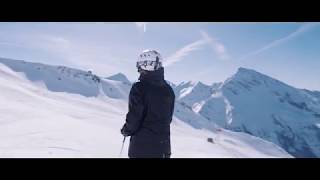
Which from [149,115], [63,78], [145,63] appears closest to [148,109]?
[149,115]

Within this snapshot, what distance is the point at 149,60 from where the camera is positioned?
4242mm

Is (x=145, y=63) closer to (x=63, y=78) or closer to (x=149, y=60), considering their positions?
(x=149, y=60)

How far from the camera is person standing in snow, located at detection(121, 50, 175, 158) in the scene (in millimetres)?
4160

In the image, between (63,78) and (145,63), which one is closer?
(145,63)

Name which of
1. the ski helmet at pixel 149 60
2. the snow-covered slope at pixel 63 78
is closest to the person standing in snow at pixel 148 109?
the ski helmet at pixel 149 60

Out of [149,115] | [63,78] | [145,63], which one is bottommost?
[149,115]

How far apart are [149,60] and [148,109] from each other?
496 mm

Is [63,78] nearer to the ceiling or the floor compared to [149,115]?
nearer to the ceiling

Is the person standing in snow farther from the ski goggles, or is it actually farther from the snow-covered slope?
the snow-covered slope

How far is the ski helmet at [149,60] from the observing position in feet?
13.9
